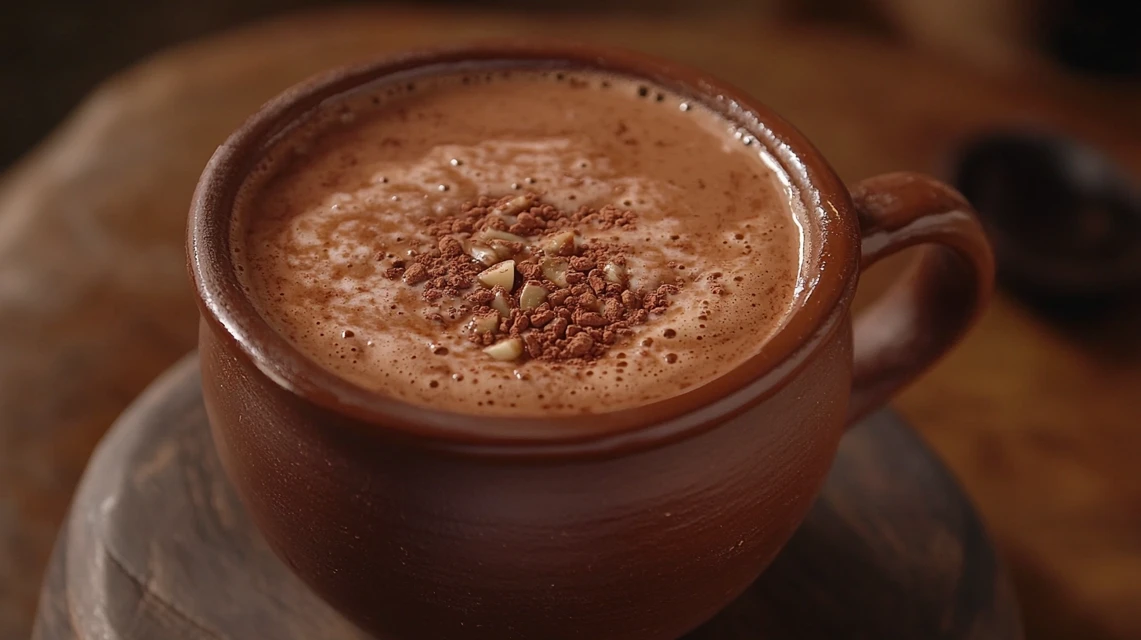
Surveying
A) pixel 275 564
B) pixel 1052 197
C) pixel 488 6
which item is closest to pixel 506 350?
pixel 275 564

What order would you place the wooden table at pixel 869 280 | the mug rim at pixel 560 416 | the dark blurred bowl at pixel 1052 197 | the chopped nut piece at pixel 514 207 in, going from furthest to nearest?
the dark blurred bowl at pixel 1052 197
the wooden table at pixel 869 280
the chopped nut piece at pixel 514 207
the mug rim at pixel 560 416

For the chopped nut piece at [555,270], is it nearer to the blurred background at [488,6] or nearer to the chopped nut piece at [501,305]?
the chopped nut piece at [501,305]

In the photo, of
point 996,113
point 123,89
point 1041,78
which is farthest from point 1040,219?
point 123,89

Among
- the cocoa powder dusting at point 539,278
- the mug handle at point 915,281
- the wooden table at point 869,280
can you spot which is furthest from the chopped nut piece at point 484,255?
the wooden table at point 869,280

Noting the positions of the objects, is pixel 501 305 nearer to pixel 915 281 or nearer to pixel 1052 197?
Result: pixel 915 281

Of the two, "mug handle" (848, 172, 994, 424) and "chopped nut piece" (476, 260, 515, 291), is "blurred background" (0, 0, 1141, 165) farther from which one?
"chopped nut piece" (476, 260, 515, 291)

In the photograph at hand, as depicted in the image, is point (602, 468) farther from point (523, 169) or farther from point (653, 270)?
point (523, 169)

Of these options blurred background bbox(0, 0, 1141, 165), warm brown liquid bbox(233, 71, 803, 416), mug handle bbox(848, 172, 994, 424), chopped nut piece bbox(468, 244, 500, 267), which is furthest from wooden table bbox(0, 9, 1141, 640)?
blurred background bbox(0, 0, 1141, 165)
